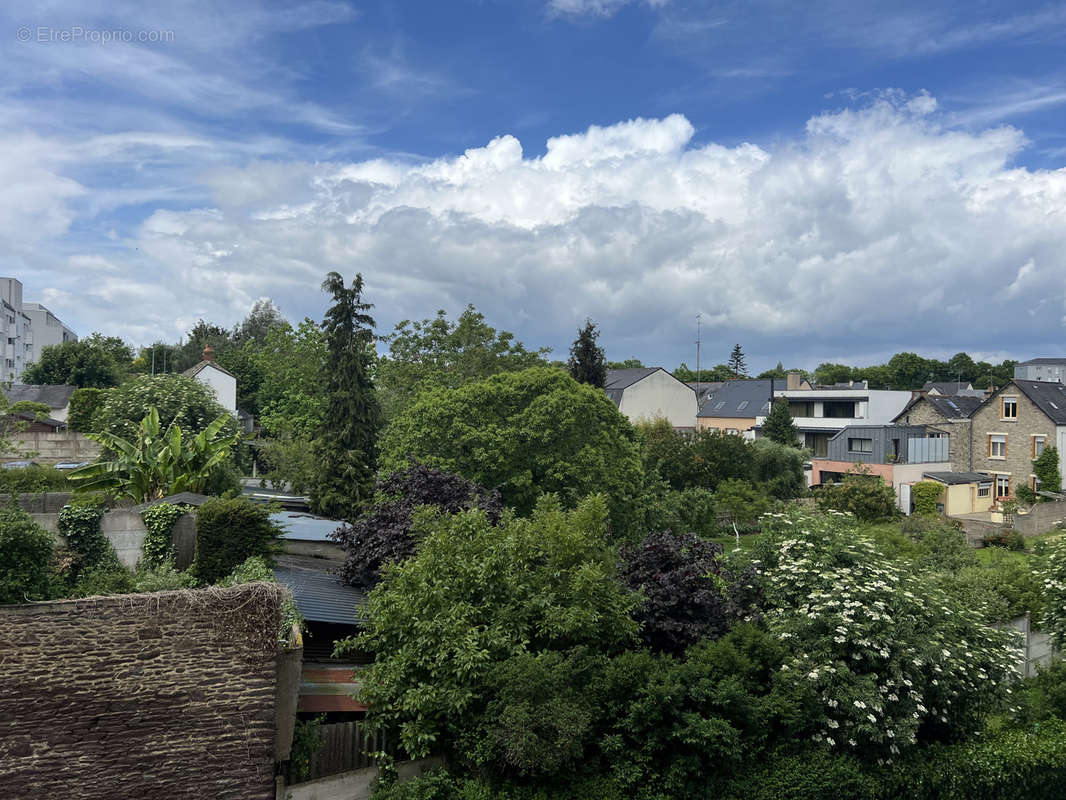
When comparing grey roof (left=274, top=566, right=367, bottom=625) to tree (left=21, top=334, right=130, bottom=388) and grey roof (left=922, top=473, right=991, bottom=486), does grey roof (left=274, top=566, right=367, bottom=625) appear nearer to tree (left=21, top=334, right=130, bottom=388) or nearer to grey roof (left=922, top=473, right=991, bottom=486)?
grey roof (left=922, top=473, right=991, bottom=486)

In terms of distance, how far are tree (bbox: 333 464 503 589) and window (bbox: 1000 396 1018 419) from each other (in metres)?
44.3

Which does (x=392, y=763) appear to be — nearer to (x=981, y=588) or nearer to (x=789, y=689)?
(x=789, y=689)

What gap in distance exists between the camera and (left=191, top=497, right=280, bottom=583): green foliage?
1616cm

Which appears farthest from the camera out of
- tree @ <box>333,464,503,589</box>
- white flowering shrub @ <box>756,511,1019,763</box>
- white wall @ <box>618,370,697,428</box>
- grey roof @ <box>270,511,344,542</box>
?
white wall @ <box>618,370,697,428</box>

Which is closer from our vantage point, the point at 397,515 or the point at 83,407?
the point at 397,515

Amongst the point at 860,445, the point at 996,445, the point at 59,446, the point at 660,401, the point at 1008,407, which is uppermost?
the point at 660,401

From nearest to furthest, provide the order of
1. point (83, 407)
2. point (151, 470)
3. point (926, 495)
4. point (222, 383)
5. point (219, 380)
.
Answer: point (151, 470) < point (83, 407) < point (926, 495) < point (219, 380) < point (222, 383)

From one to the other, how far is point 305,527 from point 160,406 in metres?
14.3

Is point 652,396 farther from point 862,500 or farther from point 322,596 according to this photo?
point 322,596

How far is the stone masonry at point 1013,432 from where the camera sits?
49.3 metres

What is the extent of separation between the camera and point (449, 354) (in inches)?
1809

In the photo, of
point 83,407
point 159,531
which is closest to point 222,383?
point 83,407

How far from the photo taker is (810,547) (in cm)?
1644

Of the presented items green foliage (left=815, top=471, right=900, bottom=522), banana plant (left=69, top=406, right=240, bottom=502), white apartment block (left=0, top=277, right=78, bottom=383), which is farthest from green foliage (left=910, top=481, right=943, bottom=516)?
white apartment block (left=0, top=277, right=78, bottom=383)
